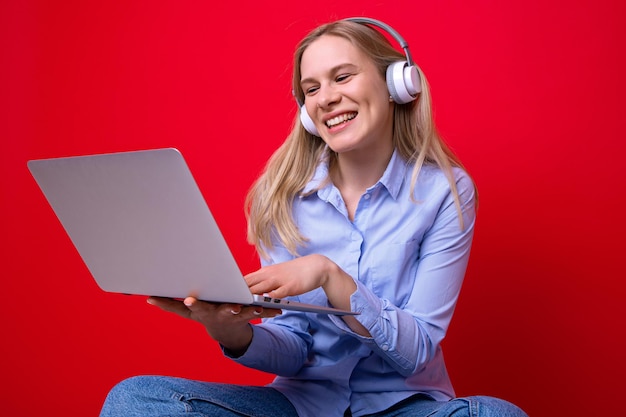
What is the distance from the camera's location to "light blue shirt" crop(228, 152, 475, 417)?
1613 millimetres

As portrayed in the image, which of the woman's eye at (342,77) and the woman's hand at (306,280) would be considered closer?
the woman's hand at (306,280)

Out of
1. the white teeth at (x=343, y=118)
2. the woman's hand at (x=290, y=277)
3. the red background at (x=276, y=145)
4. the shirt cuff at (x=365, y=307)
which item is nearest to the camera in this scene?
the woman's hand at (x=290, y=277)

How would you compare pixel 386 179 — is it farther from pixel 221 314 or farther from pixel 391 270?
pixel 221 314

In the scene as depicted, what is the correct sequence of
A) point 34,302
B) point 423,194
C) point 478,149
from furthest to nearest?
point 34,302
point 478,149
point 423,194

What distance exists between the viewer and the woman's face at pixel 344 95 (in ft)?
5.61

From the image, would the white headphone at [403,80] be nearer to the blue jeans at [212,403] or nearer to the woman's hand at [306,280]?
the woman's hand at [306,280]

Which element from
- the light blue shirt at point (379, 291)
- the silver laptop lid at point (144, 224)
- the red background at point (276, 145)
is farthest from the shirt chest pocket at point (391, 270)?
the red background at point (276, 145)

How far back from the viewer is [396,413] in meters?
1.59

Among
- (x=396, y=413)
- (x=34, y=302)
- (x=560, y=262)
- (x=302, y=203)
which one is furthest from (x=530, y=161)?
(x=34, y=302)

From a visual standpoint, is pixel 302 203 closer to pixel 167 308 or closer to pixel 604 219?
pixel 167 308

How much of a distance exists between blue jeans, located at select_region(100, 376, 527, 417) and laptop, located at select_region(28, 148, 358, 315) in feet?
0.71

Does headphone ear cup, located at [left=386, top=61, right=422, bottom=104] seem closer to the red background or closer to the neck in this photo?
the neck

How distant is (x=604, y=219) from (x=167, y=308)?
4.54 feet

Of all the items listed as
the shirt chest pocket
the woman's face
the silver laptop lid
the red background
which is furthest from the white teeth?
the red background
